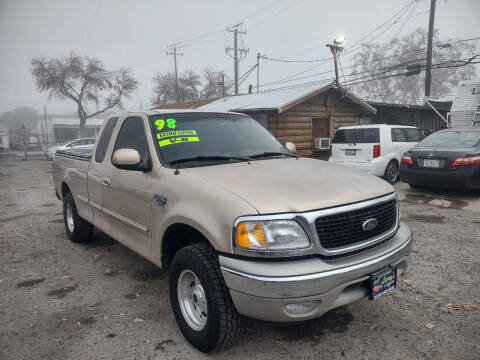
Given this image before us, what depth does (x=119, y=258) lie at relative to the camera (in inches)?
183

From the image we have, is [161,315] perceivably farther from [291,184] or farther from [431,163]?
[431,163]

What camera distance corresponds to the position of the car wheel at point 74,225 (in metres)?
5.00

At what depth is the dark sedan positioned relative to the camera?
732 centimetres

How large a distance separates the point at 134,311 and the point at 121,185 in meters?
1.21

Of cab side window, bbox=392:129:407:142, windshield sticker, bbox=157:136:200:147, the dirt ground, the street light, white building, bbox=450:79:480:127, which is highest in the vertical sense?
the street light

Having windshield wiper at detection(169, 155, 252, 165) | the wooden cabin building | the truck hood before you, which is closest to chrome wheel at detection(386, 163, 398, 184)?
the wooden cabin building

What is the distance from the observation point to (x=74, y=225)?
5059mm

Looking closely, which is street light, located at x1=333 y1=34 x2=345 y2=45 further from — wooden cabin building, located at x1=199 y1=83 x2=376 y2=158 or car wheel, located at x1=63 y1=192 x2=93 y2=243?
car wheel, located at x1=63 y1=192 x2=93 y2=243

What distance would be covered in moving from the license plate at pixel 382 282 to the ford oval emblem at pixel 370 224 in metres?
0.33

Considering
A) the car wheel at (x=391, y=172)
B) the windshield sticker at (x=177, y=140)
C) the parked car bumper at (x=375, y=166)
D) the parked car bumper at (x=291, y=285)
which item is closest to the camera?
the parked car bumper at (x=291, y=285)

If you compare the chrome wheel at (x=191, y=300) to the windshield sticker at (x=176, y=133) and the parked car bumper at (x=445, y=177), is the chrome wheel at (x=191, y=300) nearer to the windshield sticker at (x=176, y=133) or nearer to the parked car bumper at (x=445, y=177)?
the windshield sticker at (x=176, y=133)

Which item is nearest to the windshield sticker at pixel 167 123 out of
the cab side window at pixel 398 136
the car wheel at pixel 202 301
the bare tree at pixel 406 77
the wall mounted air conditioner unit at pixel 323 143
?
the car wheel at pixel 202 301

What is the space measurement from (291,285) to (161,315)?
63.5 inches

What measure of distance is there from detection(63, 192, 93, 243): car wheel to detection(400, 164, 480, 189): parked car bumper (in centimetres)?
706
